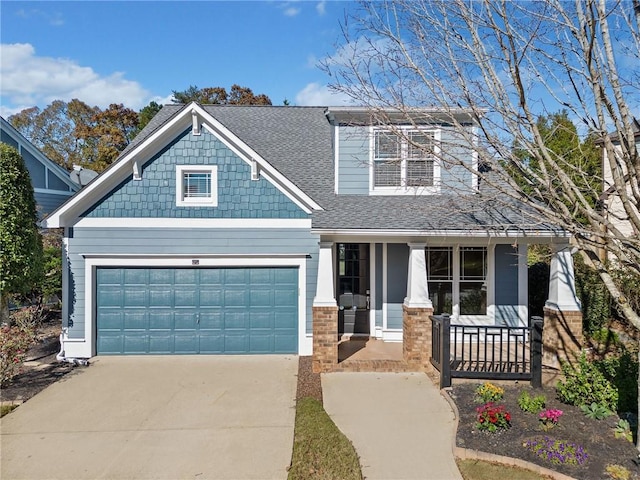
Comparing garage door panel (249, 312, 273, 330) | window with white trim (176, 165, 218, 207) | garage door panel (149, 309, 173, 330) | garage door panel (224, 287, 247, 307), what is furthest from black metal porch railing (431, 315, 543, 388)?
garage door panel (149, 309, 173, 330)

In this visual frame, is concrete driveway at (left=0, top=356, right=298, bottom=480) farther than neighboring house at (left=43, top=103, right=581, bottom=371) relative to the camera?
No

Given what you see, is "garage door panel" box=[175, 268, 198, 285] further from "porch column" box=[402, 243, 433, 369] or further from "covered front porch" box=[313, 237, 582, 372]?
"porch column" box=[402, 243, 433, 369]

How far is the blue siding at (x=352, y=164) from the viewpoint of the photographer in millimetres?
10016

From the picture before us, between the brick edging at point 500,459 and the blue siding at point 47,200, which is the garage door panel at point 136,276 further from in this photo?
the blue siding at point 47,200

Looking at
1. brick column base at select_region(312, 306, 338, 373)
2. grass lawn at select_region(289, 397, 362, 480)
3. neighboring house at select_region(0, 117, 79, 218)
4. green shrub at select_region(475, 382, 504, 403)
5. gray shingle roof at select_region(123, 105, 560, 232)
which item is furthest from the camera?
neighboring house at select_region(0, 117, 79, 218)

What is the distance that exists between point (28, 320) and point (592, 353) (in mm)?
12452

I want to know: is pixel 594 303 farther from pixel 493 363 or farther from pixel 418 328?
pixel 418 328

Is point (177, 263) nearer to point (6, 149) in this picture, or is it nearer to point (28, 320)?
point (28, 320)

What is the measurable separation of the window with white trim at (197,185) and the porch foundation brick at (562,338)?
7.79 meters

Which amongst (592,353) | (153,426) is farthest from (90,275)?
(592,353)

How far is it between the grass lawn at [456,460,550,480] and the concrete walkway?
117 millimetres

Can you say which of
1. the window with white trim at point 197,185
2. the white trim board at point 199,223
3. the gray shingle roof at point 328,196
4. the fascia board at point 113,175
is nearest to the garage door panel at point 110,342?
the white trim board at point 199,223

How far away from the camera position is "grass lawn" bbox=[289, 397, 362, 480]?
4699 millimetres

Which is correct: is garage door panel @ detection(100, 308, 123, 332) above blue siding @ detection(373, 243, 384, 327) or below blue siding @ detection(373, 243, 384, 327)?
below
